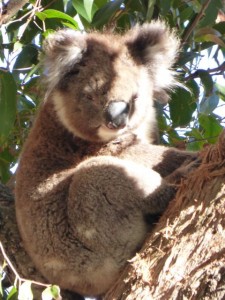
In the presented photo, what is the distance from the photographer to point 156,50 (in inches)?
169

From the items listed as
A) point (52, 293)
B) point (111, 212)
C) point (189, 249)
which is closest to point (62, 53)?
point (111, 212)

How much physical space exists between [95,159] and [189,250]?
1132 millimetres

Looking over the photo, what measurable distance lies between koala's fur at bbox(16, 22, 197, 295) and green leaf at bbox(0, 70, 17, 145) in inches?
10.9

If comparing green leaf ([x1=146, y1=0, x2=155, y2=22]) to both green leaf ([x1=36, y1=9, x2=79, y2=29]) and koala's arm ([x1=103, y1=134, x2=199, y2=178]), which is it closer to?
green leaf ([x1=36, y1=9, x2=79, y2=29])

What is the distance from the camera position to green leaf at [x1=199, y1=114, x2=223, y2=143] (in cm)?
429

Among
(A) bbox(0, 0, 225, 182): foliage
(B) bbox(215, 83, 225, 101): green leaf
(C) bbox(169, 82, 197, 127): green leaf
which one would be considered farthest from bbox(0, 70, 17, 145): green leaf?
(B) bbox(215, 83, 225, 101): green leaf

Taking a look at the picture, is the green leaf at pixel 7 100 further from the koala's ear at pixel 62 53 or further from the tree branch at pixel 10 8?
the tree branch at pixel 10 8

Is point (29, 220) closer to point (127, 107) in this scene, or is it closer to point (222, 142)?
point (127, 107)

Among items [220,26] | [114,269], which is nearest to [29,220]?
[114,269]

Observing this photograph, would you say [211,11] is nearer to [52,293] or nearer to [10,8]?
[10,8]

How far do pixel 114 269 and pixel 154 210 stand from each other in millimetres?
349

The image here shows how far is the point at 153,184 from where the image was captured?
11.6 feet

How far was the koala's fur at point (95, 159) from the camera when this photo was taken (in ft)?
11.6

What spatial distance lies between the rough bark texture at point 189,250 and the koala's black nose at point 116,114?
744 mm
